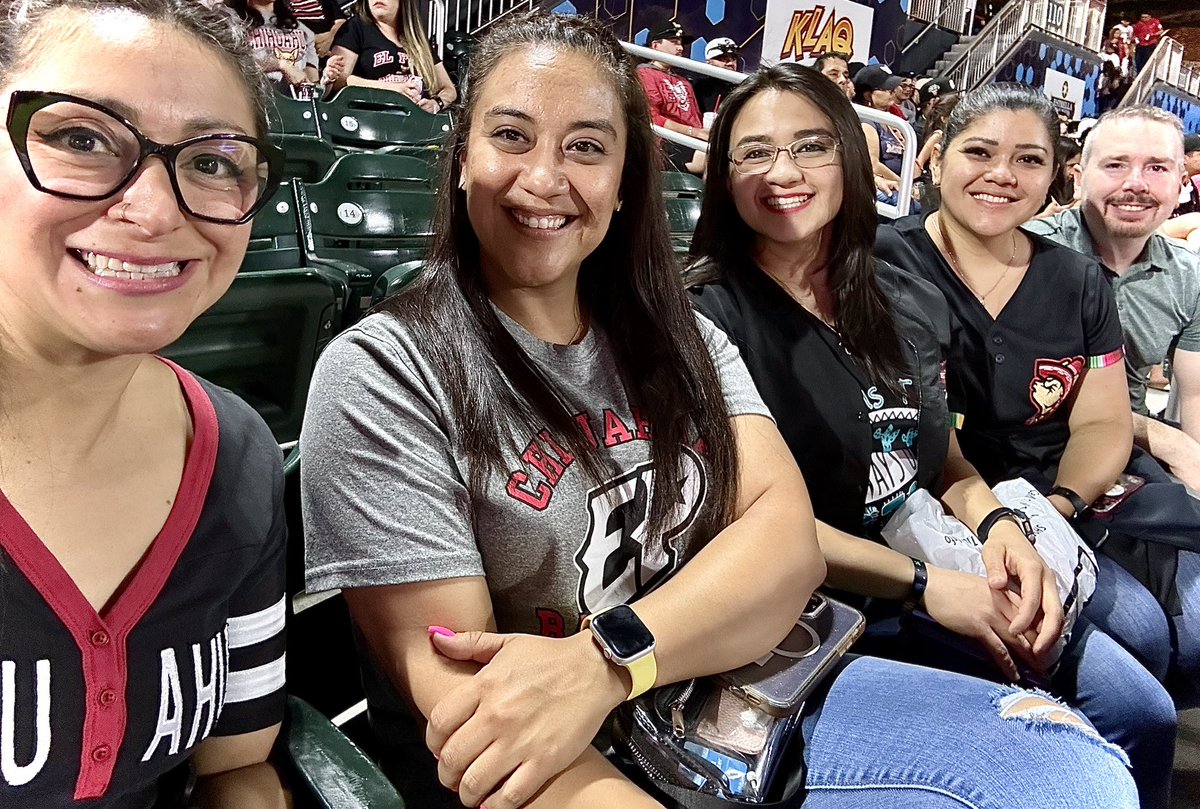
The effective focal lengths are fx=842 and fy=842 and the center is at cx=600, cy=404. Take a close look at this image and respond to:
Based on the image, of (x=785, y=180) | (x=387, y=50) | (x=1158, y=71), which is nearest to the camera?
(x=785, y=180)

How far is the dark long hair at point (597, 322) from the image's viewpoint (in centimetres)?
105

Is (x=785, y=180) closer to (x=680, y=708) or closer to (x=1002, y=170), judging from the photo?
(x=1002, y=170)

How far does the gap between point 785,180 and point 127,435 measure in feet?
4.08

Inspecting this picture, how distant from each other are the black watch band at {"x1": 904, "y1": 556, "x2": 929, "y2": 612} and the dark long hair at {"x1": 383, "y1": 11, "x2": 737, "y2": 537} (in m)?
0.42

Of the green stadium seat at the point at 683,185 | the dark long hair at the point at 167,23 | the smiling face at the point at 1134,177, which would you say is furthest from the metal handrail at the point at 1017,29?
the dark long hair at the point at 167,23

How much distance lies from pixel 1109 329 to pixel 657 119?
13.0ft

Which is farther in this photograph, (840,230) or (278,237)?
(278,237)

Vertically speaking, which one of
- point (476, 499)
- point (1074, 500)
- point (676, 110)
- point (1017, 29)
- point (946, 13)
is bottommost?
point (1074, 500)

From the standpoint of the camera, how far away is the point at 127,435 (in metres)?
0.77

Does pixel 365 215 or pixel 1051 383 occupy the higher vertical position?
pixel 365 215

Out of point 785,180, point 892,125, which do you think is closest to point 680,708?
point 785,180

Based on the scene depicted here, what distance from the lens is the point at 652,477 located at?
113cm

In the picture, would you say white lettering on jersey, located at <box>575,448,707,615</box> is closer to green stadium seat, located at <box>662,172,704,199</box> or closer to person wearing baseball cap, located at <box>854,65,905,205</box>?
person wearing baseball cap, located at <box>854,65,905,205</box>

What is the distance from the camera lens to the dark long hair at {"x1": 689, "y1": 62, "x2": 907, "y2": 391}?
163cm
